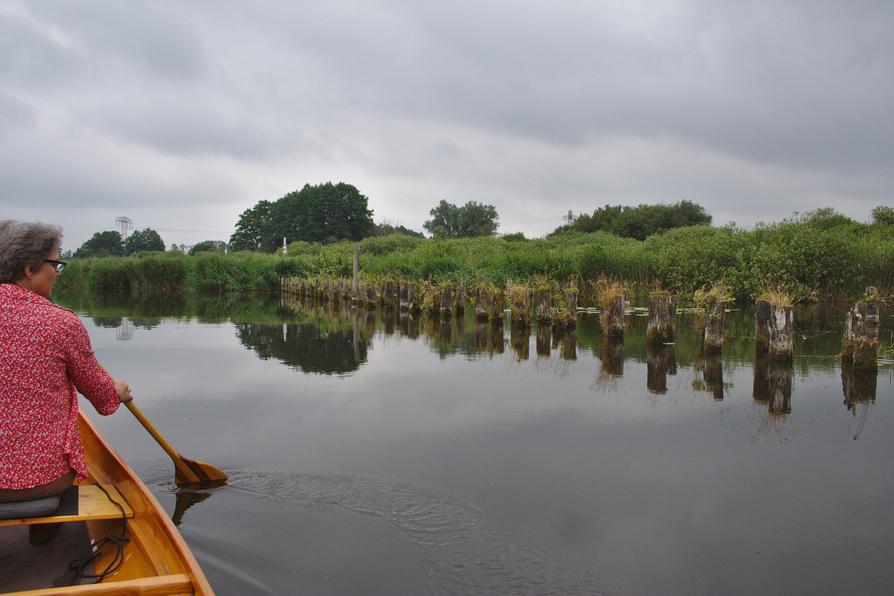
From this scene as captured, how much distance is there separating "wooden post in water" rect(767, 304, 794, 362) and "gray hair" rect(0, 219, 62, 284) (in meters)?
10.6

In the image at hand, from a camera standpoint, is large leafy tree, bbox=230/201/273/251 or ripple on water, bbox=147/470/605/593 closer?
ripple on water, bbox=147/470/605/593

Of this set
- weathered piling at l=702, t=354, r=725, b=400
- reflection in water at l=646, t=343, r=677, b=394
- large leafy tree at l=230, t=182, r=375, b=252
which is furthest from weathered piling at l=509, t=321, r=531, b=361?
large leafy tree at l=230, t=182, r=375, b=252

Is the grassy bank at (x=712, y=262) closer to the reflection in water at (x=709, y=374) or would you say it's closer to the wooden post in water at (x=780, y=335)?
the reflection in water at (x=709, y=374)

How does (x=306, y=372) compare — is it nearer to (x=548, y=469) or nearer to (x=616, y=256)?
(x=548, y=469)

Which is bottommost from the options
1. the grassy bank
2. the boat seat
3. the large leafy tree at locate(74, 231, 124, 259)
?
the boat seat

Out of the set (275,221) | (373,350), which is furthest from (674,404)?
(275,221)

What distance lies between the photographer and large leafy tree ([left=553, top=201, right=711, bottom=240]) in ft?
163

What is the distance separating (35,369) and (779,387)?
9.41 metres

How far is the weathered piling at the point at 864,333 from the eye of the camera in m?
10.0

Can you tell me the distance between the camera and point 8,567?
3582 millimetres

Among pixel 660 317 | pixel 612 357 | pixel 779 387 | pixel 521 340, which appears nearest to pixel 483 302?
pixel 521 340

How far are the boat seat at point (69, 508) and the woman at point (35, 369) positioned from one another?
0.20ft

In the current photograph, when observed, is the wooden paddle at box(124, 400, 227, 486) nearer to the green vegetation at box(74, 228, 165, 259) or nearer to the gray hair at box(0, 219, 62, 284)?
the gray hair at box(0, 219, 62, 284)

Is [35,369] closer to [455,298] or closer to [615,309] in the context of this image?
[615,309]
